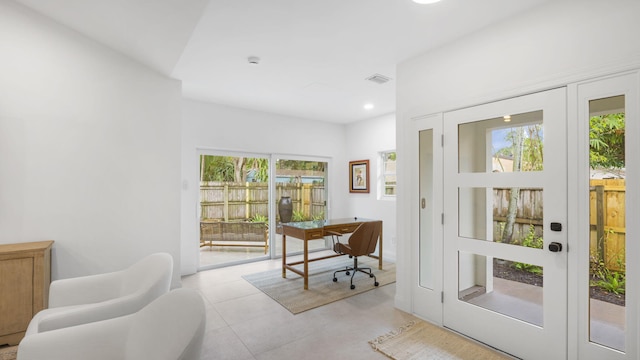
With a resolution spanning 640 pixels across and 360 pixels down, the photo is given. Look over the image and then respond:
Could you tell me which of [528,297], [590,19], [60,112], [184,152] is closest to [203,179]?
[184,152]

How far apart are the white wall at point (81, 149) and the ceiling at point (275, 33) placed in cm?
24

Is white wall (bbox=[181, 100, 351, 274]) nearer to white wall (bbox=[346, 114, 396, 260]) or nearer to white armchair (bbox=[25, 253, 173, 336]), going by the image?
white wall (bbox=[346, 114, 396, 260])

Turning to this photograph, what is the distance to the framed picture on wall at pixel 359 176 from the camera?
5727 millimetres

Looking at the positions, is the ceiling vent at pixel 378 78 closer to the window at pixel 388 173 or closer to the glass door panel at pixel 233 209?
the window at pixel 388 173

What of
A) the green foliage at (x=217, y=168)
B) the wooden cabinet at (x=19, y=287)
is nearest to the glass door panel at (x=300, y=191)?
the green foliage at (x=217, y=168)

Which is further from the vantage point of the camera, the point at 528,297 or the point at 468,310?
the point at 468,310

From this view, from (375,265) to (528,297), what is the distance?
2.84 meters

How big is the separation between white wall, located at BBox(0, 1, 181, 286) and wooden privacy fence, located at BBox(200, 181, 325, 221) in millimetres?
1254

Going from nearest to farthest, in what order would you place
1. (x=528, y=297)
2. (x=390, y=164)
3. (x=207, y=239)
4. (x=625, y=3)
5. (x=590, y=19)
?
(x=625, y=3)
(x=590, y=19)
(x=528, y=297)
(x=207, y=239)
(x=390, y=164)

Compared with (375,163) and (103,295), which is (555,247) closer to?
(103,295)

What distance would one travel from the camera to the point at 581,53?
195 cm

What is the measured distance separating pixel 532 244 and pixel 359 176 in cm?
382

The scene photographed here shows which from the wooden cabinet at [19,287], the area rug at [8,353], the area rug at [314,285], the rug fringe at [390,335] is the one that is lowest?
the area rug at [314,285]

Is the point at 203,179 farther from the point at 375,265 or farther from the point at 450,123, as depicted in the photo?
the point at 450,123
